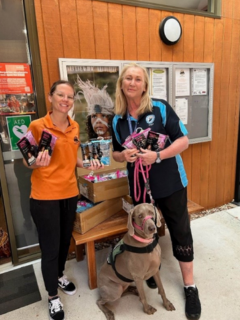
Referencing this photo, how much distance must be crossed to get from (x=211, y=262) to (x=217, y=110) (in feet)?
5.72

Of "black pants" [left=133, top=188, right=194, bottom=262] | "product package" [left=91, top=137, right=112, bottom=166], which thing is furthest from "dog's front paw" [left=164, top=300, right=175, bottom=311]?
"product package" [left=91, top=137, right=112, bottom=166]

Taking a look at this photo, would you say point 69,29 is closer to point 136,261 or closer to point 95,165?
point 95,165

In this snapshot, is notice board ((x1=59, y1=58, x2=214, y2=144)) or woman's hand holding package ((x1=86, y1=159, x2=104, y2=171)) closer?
woman's hand holding package ((x1=86, y1=159, x2=104, y2=171))

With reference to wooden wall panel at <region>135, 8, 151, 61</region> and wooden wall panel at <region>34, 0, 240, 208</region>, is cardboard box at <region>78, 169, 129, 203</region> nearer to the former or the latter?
wooden wall panel at <region>34, 0, 240, 208</region>

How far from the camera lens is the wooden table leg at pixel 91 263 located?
195 cm

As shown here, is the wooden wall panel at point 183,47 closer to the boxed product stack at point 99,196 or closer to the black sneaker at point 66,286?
the boxed product stack at point 99,196

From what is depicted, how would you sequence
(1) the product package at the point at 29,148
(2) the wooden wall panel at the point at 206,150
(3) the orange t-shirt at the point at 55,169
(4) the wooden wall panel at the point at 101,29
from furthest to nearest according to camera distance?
(2) the wooden wall panel at the point at 206,150
(4) the wooden wall panel at the point at 101,29
(3) the orange t-shirt at the point at 55,169
(1) the product package at the point at 29,148

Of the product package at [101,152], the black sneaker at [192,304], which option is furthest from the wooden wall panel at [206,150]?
the product package at [101,152]

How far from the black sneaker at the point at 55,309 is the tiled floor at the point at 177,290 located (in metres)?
0.07

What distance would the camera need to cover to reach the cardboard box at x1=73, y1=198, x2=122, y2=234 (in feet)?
6.36

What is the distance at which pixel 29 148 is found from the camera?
4.69ft

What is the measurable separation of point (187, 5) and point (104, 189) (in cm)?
217

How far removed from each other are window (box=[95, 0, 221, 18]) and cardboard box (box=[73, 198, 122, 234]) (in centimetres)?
179

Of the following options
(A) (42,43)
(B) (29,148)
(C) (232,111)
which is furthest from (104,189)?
(C) (232,111)
